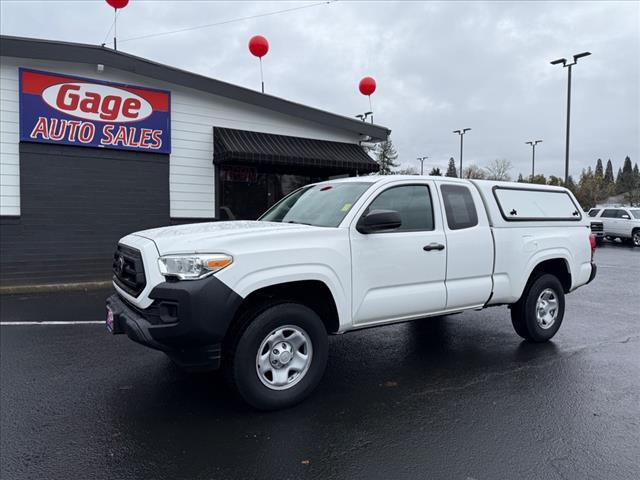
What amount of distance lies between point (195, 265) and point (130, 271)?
84 cm

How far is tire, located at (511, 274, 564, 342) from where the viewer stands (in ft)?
18.2

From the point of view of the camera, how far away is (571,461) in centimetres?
307

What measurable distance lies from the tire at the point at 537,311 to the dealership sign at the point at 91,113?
8.30 meters

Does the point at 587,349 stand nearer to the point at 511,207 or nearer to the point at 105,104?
the point at 511,207

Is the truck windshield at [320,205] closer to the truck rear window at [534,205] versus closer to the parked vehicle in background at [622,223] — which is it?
the truck rear window at [534,205]

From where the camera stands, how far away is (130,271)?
3.94 metres

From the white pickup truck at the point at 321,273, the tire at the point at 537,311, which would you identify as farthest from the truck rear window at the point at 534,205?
the tire at the point at 537,311

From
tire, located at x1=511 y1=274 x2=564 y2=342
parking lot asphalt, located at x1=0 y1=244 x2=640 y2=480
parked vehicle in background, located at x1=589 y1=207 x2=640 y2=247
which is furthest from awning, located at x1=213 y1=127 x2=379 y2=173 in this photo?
parked vehicle in background, located at x1=589 y1=207 x2=640 y2=247

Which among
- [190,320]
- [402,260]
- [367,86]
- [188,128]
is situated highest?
[367,86]

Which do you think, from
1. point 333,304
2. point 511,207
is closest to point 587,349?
point 511,207

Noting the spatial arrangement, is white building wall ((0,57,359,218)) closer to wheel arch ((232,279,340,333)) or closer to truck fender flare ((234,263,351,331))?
wheel arch ((232,279,340,333))

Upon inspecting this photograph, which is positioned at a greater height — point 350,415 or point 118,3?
point 118,3

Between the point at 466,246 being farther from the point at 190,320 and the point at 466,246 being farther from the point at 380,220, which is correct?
the point at 190,320

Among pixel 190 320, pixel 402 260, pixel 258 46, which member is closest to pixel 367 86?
pixel 258 46
